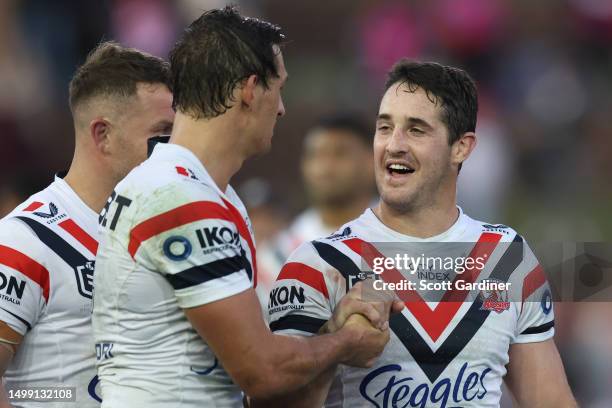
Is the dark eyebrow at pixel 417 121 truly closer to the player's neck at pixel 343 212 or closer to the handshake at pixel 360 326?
the handshake at pixel 360 326

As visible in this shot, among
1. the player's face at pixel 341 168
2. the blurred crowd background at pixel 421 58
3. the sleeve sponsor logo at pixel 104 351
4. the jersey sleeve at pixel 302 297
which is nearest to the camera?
the sleeve sponsor logo at pixel 104 351

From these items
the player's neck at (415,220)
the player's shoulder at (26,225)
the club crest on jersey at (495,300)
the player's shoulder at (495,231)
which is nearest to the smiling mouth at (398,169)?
the player's neck at (415,220)

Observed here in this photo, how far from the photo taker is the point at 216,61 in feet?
13.1

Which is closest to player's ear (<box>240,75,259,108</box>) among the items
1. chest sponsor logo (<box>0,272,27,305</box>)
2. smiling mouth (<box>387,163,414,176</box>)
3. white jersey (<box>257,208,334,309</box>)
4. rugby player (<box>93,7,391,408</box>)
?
rugby player (<box>93,7,391,408</box>)

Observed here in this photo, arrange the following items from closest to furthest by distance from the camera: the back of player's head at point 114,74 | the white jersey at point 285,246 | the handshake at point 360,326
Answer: the handshake at point 360,326 → the back of player's head at point 114,74 → the white jersey at point 285,246

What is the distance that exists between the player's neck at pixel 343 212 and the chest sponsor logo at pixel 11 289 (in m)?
4.47

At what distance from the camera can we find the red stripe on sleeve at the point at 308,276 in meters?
4.52

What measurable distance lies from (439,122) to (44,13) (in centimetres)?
837

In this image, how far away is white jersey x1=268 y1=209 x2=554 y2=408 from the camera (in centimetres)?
446

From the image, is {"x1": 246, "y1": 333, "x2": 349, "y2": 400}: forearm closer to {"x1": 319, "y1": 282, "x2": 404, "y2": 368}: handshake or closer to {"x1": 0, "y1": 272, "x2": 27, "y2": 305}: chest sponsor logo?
{"x1": 319, "y1": 282, "x2": 404, "y2": 368}: handshake

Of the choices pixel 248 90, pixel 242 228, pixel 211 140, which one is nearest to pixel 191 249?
pixel 242 228

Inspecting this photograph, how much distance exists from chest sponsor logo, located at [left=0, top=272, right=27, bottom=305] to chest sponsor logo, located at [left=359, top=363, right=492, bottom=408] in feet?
4.62

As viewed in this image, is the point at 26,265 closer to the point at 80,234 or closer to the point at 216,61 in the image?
the point at 80,234

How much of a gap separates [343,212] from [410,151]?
3.91 m
